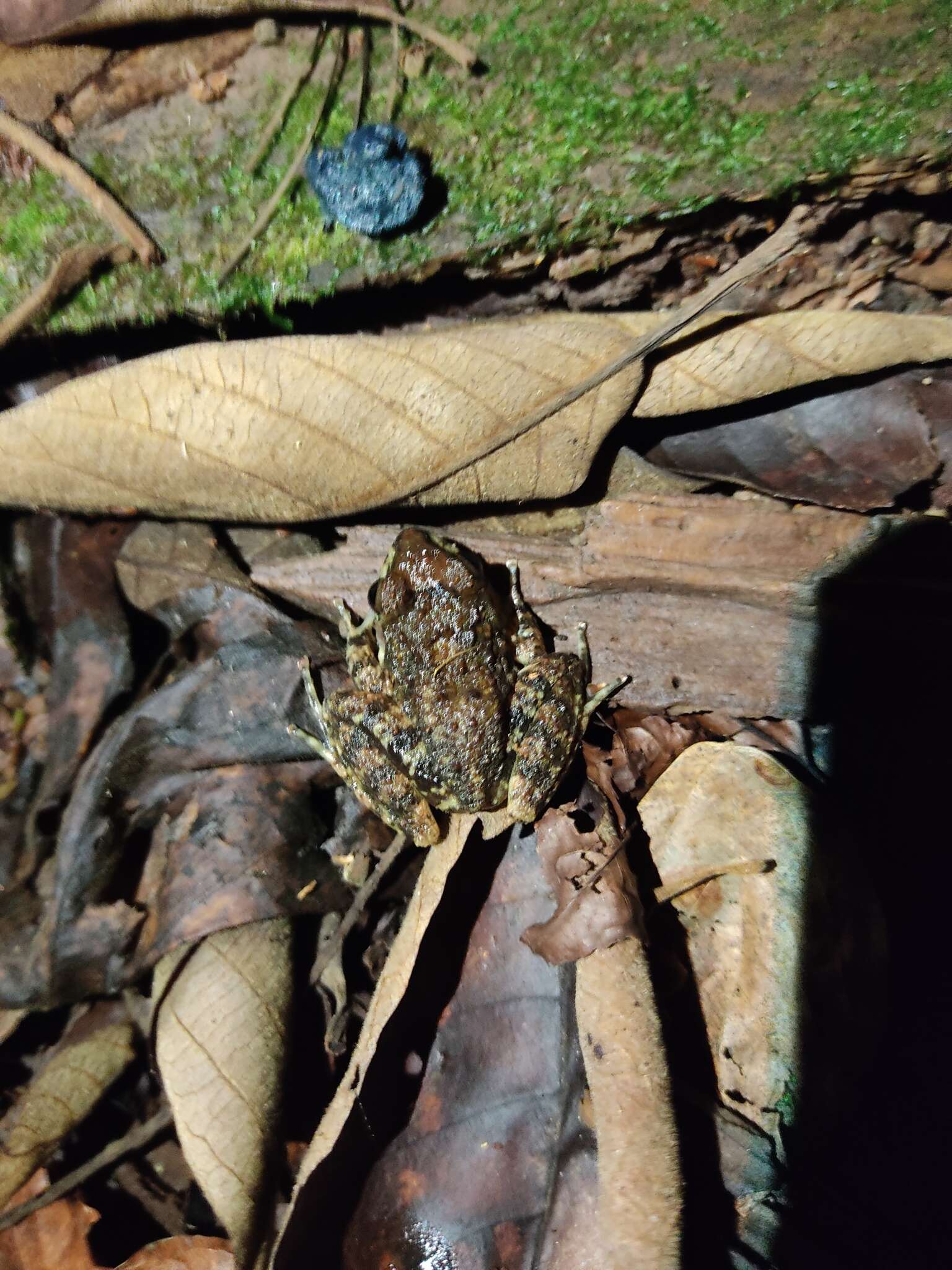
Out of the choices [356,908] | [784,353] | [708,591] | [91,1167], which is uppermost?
[784,353]

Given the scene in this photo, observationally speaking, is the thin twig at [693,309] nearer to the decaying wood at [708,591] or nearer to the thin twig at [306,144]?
the decaying wood at [708,591]

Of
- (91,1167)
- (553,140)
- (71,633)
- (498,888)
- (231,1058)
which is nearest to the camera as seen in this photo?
(553,140)

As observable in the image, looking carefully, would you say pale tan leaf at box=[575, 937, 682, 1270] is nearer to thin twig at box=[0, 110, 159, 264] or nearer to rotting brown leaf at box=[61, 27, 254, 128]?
thin twig at box=[0, 110, 159, 264]

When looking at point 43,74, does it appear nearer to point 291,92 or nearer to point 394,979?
point 291,92

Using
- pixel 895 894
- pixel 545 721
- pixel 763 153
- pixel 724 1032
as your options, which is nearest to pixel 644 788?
pixel 545 721

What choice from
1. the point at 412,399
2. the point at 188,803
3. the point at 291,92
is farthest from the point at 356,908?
the point at 291,92

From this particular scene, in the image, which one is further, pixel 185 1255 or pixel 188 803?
pixel 188 803
